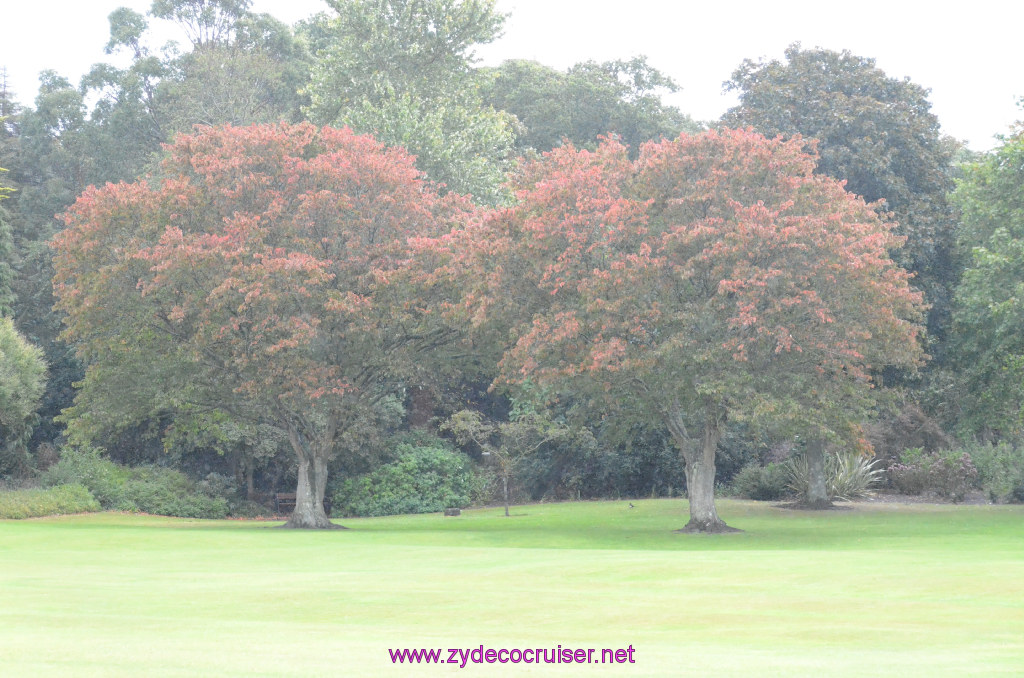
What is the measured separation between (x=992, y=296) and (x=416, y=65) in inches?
1172

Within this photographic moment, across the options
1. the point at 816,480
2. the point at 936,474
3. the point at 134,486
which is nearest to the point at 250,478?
the point at 134,486

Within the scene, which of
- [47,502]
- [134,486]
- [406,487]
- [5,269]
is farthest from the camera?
[5,269]

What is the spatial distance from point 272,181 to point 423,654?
85.2 ft

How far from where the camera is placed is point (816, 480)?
3788 cm

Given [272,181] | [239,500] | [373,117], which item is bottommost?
[239,500]

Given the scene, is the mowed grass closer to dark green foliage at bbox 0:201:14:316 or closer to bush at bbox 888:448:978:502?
bush at bbox 888:448:978:502

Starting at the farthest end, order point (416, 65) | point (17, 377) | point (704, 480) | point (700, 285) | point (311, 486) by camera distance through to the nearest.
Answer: point (416, 65), point (17, 377), point (311, 486), point (704, 480), point (700, 285)

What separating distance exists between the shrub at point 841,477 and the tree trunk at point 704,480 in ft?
31.8

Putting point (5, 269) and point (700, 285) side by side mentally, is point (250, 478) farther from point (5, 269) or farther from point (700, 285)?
point (700, 285)

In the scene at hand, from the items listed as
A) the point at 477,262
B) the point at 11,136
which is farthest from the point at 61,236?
the point at 11,136

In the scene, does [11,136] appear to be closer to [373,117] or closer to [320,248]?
[373,117]

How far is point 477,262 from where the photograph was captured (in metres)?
29.5

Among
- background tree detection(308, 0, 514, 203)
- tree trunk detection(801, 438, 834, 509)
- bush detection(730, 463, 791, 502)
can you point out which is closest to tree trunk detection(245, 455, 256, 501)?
background tree detection(308, 0, 514, 203)

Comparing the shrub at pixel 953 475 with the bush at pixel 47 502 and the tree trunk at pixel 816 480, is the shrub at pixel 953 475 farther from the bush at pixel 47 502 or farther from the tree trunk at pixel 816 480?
the bush at pixel 47 502
